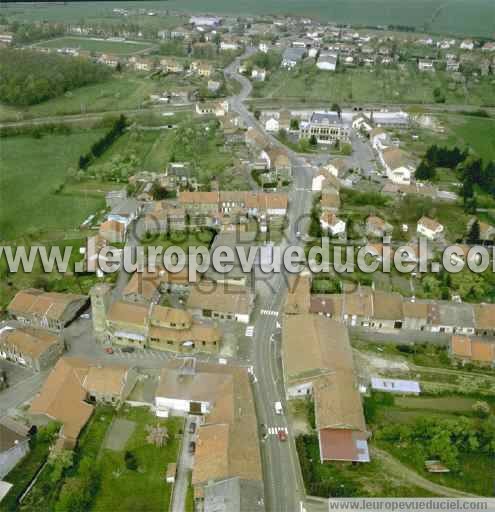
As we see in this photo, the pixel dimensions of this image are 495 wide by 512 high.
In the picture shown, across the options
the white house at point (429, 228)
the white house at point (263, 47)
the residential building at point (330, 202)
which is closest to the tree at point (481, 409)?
the white house at point (429, 228)

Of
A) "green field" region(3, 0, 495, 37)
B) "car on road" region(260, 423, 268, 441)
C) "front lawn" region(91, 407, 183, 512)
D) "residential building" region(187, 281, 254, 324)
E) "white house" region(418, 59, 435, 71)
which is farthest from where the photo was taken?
"green field" region(3, 0, 495, 37)

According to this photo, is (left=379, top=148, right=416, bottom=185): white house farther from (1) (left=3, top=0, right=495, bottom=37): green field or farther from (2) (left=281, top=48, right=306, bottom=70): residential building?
(1) (left=3, top=0, right=495, bottom=37): green field

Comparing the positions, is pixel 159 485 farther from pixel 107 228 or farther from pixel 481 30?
pixel 481 30

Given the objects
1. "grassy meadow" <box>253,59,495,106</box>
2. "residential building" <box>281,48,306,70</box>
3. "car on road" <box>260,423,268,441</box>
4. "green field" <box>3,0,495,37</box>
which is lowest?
"car on road" <box>260,423,268,441</box>

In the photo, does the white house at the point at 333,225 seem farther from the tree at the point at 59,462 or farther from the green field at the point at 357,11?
the green field at the point at 357,11

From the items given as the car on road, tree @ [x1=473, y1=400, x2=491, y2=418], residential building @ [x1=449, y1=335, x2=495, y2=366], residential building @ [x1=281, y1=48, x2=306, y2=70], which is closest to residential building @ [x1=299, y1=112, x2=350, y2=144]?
residential building @ [x1=449, y1=335, x2=495, y2=366]

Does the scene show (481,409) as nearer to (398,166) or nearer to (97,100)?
(398,166)

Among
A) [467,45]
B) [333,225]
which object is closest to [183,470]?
[333,225]
